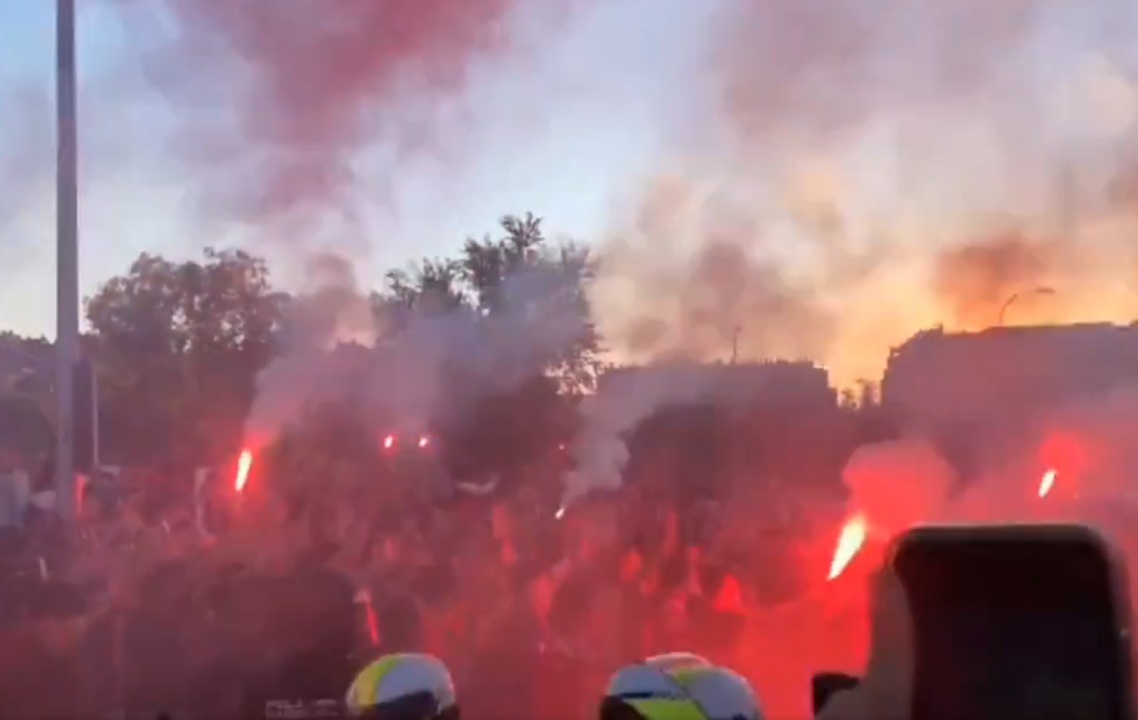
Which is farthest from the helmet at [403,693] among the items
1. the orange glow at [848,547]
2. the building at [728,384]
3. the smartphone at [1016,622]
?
the building at [728,384]

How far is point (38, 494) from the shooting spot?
37.5 feet

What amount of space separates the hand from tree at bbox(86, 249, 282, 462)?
8259mm

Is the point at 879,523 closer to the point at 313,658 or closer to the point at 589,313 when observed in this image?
the point at 589,313

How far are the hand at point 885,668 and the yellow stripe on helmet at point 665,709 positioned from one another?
0.87 feet

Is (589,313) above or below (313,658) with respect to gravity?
above

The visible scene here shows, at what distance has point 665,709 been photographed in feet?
10.8

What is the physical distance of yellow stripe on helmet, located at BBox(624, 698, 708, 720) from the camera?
3.26 metres

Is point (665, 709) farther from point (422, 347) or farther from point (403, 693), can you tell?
point (422, 347)

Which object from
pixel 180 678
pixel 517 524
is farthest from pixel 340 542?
pixel 180 678

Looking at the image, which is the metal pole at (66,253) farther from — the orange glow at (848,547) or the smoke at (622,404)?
the orange glow at (848,547)

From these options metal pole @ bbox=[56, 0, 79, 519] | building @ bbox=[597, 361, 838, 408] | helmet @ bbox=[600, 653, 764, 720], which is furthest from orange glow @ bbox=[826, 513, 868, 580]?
helmet @ bbox=[600, 653, 764, 720]

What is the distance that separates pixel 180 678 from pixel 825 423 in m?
4.54

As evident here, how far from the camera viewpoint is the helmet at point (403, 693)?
400 cm

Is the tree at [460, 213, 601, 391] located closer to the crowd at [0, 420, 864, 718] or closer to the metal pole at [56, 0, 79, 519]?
the crowd at [0, 420, 864, 718]
